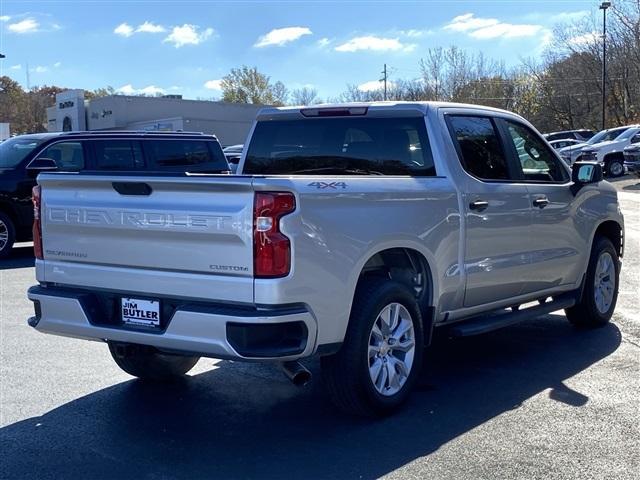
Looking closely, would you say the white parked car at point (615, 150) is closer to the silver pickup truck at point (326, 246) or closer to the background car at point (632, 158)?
the background car at point (632, 158)

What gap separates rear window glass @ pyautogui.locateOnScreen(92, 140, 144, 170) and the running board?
8013 millimetres

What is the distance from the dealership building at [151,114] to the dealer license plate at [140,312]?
164 ft

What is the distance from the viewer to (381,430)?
15.8 ft

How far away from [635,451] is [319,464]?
1.88 m

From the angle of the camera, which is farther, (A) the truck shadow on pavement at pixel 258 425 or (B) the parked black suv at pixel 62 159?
(B) the parked black suv at pixel 62 159

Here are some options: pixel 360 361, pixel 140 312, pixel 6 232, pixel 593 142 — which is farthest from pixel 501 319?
pixel 593 142

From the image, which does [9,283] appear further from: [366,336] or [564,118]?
[564,118]

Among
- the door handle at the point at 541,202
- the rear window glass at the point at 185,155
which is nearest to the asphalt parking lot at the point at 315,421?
the door handle at the point at 541,202

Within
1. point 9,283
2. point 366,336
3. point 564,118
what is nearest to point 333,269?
point 366,336

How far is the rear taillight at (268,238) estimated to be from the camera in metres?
4.16

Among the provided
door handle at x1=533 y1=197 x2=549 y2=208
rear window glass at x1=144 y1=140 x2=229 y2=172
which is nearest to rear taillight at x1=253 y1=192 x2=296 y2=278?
door handle at x1=533 y1=197 x2=549 y2=208

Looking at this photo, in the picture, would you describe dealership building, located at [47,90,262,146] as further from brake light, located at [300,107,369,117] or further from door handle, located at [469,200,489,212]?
door handle, located at [469,200,489,212]

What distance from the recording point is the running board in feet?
18.7

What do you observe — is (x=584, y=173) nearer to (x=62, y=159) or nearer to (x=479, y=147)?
(x=479, y=147)
